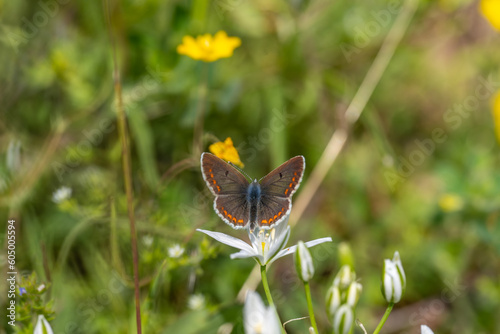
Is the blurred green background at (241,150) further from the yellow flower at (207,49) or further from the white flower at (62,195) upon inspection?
the yellow flower at (207,49)

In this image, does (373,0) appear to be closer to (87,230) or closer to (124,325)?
(87,230)

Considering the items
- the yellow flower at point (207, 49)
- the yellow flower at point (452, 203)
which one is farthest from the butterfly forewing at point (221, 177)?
the yellow flower at point (452, 203)

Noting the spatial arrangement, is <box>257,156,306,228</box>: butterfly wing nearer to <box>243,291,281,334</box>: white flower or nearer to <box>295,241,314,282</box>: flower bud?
<box>295,241,314,282</box>: flower bud

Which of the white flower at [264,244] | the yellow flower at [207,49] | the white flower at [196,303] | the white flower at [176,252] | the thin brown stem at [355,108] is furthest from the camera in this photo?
the thin brown stem at [355,108]

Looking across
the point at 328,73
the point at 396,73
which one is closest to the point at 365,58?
the point at 396,73

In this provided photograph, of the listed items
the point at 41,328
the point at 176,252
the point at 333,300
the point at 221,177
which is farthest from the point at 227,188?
the point at 41,328

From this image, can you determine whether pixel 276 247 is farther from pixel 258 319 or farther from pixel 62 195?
pixel 62 195
